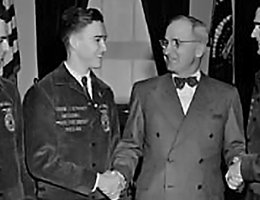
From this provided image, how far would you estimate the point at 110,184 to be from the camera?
3123mm

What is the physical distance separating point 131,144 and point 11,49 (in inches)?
62.4

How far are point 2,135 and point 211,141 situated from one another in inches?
34.0

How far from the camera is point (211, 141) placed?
3.14 metres

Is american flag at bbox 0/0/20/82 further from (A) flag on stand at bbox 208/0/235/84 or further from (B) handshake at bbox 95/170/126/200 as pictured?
(B) handshake at bbox 95/170/126/200

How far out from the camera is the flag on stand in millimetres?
4785

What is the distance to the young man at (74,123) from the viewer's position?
3.08 metres

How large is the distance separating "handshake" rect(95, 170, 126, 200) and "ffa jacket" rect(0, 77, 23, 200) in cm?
33

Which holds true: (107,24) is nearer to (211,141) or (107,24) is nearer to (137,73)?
(137,73)

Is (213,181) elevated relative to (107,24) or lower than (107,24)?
lower

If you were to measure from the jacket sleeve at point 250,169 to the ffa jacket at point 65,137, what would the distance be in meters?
0.57

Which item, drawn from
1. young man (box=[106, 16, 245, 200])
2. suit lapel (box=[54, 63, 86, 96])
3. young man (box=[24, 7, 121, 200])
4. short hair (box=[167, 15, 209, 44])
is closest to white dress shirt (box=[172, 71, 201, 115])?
young man (box=[106, 16, 245, 200])

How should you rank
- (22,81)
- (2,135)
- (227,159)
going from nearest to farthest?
(2,135) → (227,159) → (22,81)

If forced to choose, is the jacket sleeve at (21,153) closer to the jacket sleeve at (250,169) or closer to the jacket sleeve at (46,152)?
the jacket sleeve at (46,152)

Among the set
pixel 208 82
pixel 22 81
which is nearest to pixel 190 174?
pixel 208 82
